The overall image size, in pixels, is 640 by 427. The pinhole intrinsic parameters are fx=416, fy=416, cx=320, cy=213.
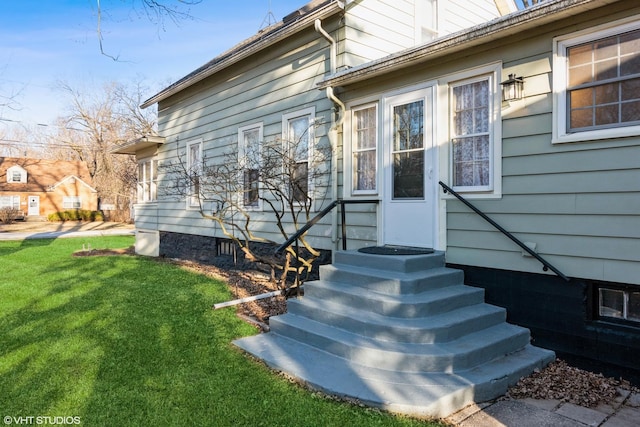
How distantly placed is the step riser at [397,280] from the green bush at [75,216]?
3286 centimetres

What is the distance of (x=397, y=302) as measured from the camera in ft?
12.9

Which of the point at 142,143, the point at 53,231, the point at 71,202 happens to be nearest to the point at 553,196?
the point at 142,143

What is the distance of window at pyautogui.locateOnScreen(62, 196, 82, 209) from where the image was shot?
37.0 m

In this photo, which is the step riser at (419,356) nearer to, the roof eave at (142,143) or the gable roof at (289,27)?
the gable roof at (289,27)

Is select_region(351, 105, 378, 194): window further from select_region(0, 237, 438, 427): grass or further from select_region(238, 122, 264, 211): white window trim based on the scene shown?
select_region(0, 237, 438, 427): grass

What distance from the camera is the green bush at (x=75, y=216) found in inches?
1254

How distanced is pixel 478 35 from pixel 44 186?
40638 mm

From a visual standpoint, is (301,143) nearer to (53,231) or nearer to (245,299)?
(245,299)

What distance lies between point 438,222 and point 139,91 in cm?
2646

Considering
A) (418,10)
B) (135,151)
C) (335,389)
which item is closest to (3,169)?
(135,151)

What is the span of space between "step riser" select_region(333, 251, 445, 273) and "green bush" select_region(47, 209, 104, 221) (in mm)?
32938

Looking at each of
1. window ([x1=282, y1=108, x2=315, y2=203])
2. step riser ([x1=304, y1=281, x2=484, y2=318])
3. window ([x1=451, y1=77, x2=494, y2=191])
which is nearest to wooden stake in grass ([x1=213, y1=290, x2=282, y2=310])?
step riser ([x1=304, y1=281, x2=484, y2=318])

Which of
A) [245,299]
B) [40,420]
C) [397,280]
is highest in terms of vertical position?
[397,280]

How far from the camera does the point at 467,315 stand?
4.04 meters
